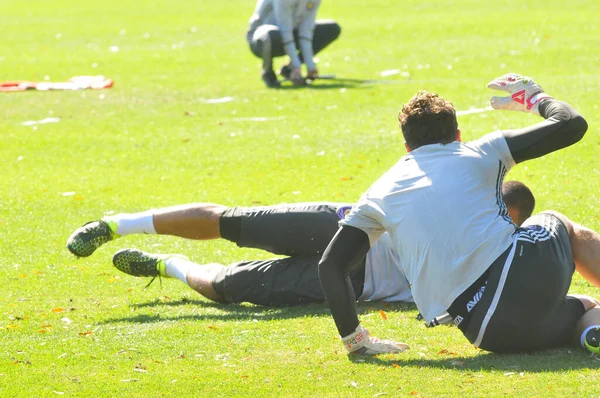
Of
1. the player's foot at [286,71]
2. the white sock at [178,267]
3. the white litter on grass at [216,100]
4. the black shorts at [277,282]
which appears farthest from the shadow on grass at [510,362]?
the player's foot at [286,71]

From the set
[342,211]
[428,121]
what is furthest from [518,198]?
[428,121]

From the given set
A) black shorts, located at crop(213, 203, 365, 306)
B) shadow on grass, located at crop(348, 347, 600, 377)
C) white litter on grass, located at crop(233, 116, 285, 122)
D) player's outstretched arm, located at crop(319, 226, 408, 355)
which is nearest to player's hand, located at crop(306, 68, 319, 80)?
white litter on grass, located at crop(233, 116, 285, 122)

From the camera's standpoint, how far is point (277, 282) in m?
6.74

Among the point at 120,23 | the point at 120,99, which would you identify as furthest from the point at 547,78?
the point at 120,23

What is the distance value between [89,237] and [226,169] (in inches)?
168

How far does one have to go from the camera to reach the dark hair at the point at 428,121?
535cm

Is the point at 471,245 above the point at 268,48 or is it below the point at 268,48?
above

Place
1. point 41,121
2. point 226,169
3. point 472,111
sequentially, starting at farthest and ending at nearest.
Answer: point 41,121
point 472,111
point 226,169

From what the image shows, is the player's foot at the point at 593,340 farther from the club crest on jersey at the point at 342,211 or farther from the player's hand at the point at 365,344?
the club crest on jersey at the point at 342,211

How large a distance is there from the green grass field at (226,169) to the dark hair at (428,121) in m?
1.11

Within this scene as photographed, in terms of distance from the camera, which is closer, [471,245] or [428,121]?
[471,245]

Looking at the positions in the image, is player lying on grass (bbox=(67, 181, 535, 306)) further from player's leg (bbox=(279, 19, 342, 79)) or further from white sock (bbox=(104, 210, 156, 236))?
player's leg (bbox=(279, 19, 342, 79))

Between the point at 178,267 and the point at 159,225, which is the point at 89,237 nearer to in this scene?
the point at 159,225

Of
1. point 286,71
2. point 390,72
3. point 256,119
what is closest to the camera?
point 256,119
